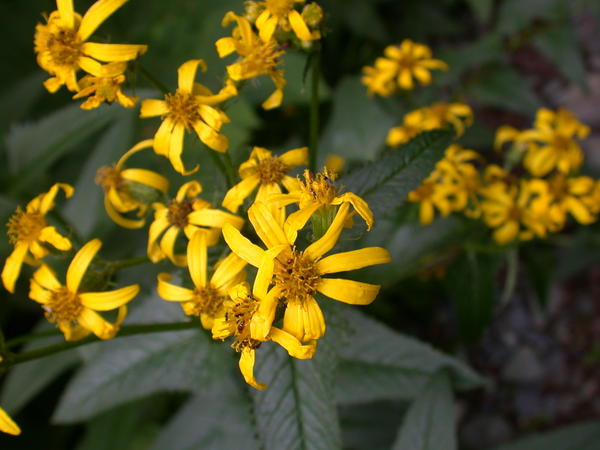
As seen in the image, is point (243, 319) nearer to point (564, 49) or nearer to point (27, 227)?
point (27, 227)

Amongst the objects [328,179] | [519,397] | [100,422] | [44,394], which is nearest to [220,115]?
[328,179]

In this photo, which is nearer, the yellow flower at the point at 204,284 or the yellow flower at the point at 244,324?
the yellow flower at the point at 244,324

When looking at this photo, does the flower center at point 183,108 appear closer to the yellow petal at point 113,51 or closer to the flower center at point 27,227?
the yellow petal at point 113,51

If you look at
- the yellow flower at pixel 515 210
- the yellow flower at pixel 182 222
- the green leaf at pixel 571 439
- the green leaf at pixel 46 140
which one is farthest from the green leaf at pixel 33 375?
the green leaf at pixel 571 439

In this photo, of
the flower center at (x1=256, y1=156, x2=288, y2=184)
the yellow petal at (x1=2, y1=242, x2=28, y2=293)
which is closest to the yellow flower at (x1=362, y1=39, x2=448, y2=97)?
the flower center at (x1=256, y1=156, x2=288, y2=184)

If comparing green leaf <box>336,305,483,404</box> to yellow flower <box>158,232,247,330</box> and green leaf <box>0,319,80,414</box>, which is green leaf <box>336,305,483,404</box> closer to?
yellow flower <box>158,232,247,330</box>

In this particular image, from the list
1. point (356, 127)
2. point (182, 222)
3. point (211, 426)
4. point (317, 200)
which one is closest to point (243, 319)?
point (317, 200)

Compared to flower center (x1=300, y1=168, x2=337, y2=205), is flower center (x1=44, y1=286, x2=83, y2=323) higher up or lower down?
lower down
